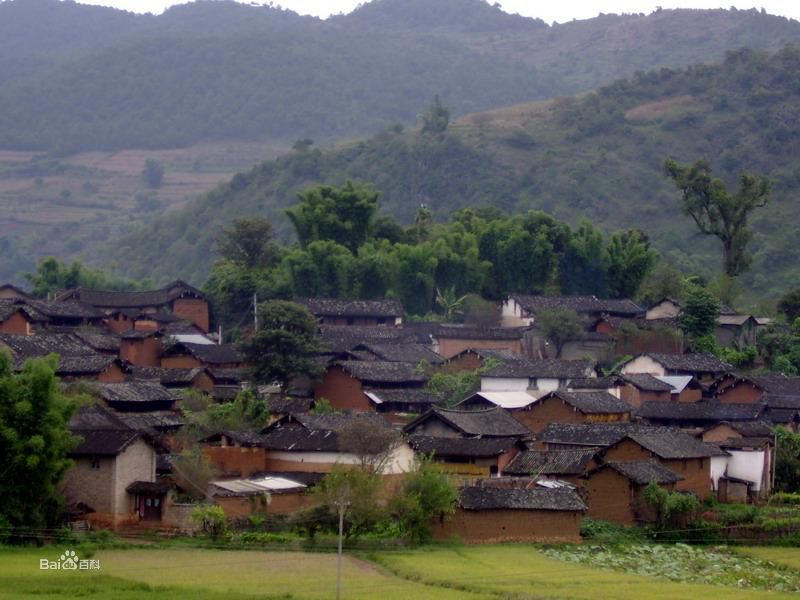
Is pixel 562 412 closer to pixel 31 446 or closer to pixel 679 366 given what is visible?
pixel 679 366

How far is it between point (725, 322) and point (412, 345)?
1359 cm

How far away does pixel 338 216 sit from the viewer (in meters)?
70.9

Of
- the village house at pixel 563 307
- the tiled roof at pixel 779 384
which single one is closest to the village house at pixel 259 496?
the tiled roof at pixel 779 384

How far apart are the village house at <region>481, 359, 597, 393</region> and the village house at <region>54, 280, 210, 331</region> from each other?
53.2ft

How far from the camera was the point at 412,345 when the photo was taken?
196 feet

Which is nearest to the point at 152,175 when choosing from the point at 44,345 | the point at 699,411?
the point at 44,345

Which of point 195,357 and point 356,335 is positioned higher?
point 356,335

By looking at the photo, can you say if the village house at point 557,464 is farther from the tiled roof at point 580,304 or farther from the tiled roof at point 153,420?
the tiled roof at point 580,304

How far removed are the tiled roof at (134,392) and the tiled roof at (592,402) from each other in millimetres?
11682

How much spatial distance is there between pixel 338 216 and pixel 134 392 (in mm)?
26102

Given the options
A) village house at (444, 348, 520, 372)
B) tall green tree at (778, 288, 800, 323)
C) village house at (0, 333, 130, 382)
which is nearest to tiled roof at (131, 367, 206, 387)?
village house at (0, 333, 130, 382)


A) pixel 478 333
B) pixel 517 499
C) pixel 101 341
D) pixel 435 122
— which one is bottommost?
pixel 517 499

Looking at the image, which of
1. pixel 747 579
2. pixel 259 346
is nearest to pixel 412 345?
pixel 259 346

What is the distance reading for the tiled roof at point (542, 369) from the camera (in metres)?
54.8
